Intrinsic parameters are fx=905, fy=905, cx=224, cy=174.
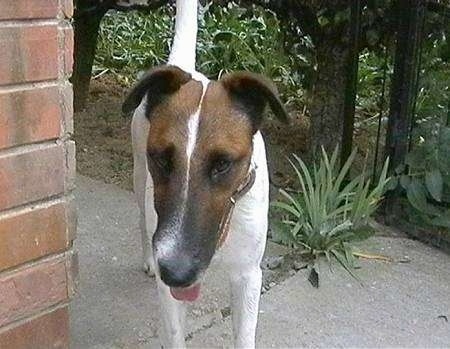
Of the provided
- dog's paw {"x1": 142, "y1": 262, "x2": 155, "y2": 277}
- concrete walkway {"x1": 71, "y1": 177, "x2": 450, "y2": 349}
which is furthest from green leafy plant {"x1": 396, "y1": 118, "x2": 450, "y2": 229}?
dog's paw {"x1": 142, "y1": 262, "x2": 155, "y2": 277}

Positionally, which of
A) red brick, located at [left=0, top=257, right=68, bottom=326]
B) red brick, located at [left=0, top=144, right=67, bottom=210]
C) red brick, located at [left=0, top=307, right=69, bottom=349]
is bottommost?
red brick, located at [left=0, top=307, right=69, bottom=349]

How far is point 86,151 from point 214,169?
3.45 metres

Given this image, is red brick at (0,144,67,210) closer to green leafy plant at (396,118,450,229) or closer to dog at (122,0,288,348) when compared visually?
dog at (122,0,288,348)

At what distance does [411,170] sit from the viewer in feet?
17.0

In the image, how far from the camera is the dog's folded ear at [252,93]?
3014mm

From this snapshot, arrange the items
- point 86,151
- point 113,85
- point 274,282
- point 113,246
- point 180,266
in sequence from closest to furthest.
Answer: point 180,266 < point 274,282 < point 113,246 < point 86,151 < point 113,85

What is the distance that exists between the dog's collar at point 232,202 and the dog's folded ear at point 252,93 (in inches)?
7.1

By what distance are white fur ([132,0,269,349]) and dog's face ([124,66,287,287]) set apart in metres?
0.13

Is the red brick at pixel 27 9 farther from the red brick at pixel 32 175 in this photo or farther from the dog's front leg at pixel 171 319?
the dog's front leg at pixel 171 319

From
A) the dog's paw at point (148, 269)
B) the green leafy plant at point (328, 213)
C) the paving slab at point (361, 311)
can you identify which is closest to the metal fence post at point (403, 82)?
the green leafy plant at point (328, 213)

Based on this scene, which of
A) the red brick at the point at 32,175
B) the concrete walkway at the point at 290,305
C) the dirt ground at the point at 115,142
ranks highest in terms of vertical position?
the red brick at the point at 32,175

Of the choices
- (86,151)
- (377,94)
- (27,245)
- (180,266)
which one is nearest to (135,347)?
(27,245)

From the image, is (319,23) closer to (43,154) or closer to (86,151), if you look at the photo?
(86,151)

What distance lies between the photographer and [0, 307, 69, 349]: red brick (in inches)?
126
